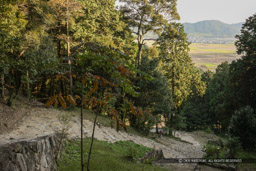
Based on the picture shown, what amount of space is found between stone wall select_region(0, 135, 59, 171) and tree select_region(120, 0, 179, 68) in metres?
14.6

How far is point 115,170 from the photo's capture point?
231 inches

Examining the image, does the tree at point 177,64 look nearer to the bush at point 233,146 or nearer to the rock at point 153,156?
the bush at point 233,146

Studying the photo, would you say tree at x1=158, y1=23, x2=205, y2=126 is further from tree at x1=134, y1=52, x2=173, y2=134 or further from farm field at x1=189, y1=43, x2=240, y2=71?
farm field at x1=189, y1=43, x2=240, y2=71

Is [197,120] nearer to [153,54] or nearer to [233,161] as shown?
[153,54]

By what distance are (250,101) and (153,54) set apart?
14.2 m

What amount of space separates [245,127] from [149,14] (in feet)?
38.9

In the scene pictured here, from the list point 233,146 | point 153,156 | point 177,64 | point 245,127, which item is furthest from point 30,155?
point 177,64

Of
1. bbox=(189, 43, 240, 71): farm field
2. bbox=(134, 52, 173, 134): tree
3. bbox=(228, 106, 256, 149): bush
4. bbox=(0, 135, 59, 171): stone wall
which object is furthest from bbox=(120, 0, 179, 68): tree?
bbox=(189, 43, 240, 71): farm field

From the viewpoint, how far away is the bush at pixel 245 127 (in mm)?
13594

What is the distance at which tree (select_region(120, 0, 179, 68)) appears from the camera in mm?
16969

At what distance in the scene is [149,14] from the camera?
17.2 meters

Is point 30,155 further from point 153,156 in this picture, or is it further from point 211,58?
point 211,58

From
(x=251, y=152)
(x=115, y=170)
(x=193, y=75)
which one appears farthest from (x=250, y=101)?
(x=115, y=170)

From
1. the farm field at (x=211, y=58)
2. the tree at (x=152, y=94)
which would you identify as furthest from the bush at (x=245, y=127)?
the farm field at (x=211, y=58)
